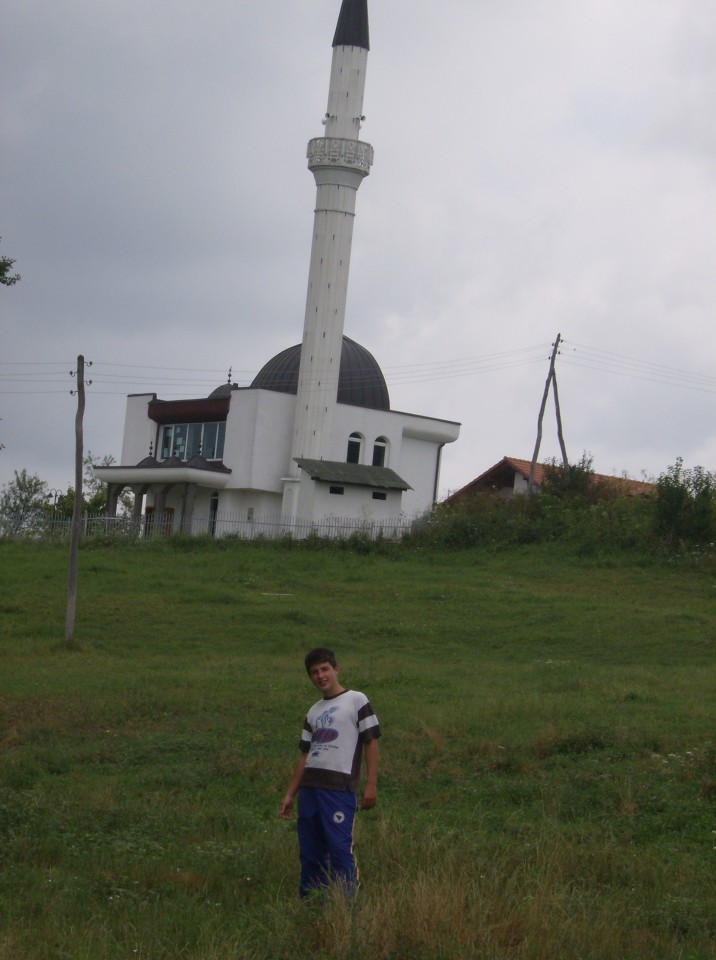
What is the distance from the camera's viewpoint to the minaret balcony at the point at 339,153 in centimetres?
4619

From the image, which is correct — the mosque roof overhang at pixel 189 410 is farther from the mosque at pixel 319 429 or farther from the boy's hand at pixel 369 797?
the boy's hand at pixel 369 797

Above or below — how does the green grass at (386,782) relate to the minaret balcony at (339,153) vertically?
below

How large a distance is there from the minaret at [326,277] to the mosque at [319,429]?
0.04 metres

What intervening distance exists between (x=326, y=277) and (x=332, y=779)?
40.4 m

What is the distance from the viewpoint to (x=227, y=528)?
45.4 metres

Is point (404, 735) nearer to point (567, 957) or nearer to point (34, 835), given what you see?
point (34, 835)

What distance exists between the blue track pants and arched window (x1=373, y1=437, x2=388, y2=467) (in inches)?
1662

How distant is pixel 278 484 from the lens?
155 ft

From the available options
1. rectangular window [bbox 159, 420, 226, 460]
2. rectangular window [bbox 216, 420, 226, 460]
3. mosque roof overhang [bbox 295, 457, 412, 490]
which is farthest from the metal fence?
rectangular window [bbox 159, 420, 226, 460]

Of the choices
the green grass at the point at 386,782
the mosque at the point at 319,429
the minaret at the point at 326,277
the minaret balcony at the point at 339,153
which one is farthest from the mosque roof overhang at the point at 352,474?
the green grass at the point at 386,782

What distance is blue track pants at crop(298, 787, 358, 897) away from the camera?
722cm

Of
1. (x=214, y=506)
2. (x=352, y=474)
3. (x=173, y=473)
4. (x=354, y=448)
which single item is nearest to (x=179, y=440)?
(x=214, y=506)

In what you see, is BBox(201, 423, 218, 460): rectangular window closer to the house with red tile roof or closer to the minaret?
the minaret

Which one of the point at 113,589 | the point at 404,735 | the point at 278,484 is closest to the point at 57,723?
the point at 404,735
